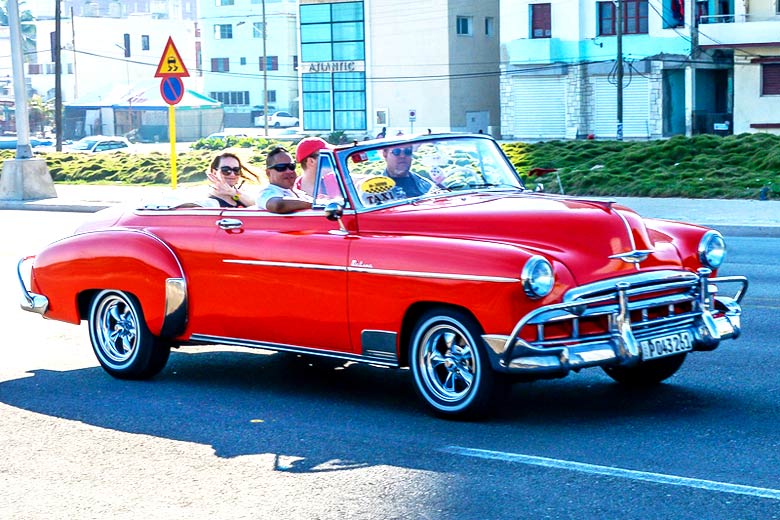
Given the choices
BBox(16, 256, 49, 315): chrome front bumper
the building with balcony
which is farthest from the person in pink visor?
the building with balcony

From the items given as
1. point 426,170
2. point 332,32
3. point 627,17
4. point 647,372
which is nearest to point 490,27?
point 332,32

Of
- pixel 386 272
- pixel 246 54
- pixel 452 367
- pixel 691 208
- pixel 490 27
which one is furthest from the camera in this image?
pixel 246 54

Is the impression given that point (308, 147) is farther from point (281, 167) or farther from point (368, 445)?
point (368, 445)

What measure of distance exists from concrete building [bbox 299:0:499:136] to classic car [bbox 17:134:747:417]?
62.1 m

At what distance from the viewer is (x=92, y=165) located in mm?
40531

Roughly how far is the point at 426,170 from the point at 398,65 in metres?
67.7

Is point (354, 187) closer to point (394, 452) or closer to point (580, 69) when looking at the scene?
point (394, 452)

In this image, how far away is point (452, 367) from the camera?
731 cm

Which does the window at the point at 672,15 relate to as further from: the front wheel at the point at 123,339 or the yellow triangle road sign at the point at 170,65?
the front wheel at the point at 123,339

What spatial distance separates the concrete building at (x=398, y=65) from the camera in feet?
241

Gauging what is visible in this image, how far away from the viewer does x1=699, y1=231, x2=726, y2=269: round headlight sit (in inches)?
310

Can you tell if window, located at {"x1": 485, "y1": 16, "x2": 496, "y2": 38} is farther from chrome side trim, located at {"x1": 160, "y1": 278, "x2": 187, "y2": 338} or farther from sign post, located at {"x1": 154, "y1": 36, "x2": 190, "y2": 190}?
chrome side trim, located at {"x1": 160, "y1": 278, "x2": 187, "y2": 338}

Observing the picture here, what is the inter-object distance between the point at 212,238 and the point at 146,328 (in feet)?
2.77

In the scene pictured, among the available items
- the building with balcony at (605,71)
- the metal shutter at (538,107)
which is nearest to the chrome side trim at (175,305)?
the building with balcony at (605,71)
